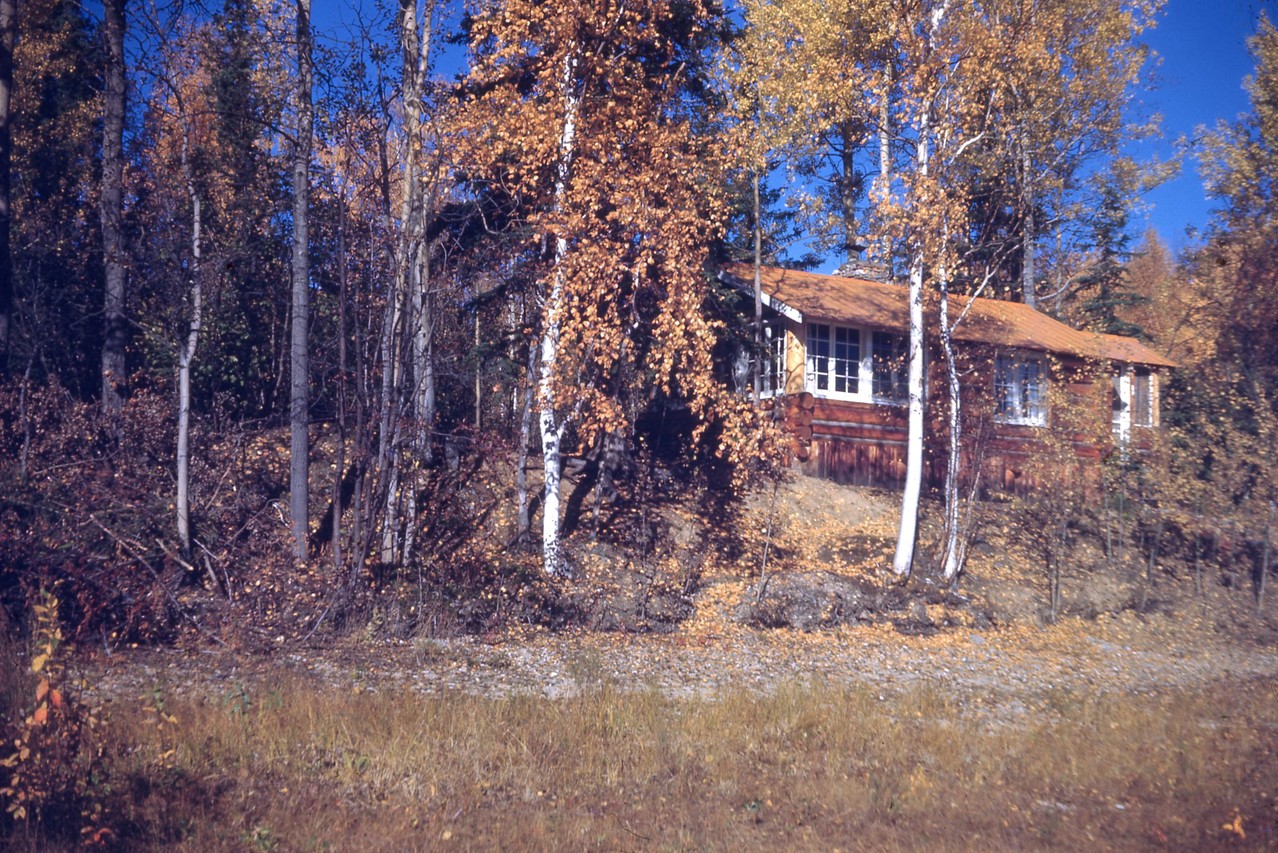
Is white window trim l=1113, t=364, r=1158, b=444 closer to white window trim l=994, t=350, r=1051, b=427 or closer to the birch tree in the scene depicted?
white window trim l=994, t=350, r=1051, b=427

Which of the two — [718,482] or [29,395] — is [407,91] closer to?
[29,395]

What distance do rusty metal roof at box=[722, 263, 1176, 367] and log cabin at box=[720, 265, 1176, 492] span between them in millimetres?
50

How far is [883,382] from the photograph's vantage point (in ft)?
75.0

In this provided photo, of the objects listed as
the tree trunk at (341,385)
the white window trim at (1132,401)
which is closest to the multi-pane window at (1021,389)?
the white window trim at (1132,401)

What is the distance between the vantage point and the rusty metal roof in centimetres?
2183

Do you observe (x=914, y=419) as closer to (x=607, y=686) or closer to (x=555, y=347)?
(x=555, y=347)

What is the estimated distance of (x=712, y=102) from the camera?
18016 mm

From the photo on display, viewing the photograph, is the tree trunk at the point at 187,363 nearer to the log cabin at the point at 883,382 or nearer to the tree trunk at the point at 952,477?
the log cabin at the point at 883,382

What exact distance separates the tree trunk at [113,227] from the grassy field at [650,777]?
8.33 m

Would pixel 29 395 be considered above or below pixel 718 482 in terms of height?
above

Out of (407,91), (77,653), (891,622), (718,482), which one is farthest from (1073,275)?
(77,653)

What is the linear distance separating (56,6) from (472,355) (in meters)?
8.99

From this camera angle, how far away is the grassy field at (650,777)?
620 cm

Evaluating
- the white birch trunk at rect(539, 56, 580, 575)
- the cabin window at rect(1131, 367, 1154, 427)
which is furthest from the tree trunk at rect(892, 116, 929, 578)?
the cabin window at rect(1131, 367, 1154, 427)
